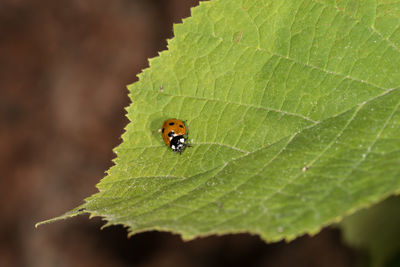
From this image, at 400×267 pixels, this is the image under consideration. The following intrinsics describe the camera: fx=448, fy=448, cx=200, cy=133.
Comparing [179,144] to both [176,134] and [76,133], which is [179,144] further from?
[76,133]

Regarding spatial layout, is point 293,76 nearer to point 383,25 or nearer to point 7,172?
point 383,25

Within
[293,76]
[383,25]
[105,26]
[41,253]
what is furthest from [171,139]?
[105,26]

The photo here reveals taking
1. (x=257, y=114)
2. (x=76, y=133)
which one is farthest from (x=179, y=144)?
(x=76, y=133)

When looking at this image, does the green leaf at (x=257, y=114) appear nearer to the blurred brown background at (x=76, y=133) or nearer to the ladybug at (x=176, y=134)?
the ladybug at (x=176, y=134)

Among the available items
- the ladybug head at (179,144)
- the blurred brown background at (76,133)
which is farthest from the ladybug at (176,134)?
the blurred brown background at (76,133)

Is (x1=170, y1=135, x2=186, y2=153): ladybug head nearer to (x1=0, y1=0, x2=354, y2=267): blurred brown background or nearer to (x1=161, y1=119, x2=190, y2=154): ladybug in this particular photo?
(x1=161, y1=119, x2=190, y2=154): ladybug

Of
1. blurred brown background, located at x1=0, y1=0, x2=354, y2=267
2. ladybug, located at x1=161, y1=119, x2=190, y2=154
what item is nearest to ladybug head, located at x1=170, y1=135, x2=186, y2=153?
ladybug, located at x1=161, y1=119, x2=190, y2=154
